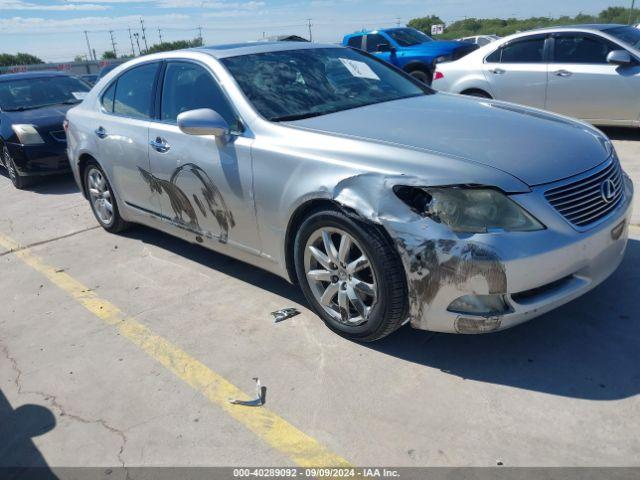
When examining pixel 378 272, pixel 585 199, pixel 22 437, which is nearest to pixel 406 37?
pixel 585 199

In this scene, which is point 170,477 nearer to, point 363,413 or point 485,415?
point 363,413

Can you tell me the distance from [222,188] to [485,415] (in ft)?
7.02

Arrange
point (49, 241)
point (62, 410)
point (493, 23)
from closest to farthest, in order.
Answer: point (62, 410)
point (49, 241)
point (493, 23)

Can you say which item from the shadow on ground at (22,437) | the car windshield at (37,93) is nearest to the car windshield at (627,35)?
the shadow on ground at (22,437)

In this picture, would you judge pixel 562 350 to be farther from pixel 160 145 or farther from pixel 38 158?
pixel 38 158

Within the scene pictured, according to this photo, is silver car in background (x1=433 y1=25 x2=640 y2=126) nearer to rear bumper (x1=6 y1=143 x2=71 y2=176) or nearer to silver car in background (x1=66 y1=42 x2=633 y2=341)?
silver car in background (x1=66 y1=42 x2=633 y2=341)

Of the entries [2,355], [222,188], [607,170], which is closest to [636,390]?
[607,170]

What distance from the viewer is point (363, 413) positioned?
270 centimetres

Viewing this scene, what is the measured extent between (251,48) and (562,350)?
2.95 m

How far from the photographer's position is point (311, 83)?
3.90m

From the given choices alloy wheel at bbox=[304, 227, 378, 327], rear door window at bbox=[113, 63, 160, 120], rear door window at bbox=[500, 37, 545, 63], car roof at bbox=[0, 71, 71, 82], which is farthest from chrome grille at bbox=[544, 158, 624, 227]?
car roof at bbox=[0, 71, 71, 82]

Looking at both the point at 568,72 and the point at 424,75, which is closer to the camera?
the point at 568,72

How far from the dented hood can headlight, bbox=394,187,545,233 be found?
16cm

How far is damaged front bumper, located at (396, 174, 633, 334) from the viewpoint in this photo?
2594mm
